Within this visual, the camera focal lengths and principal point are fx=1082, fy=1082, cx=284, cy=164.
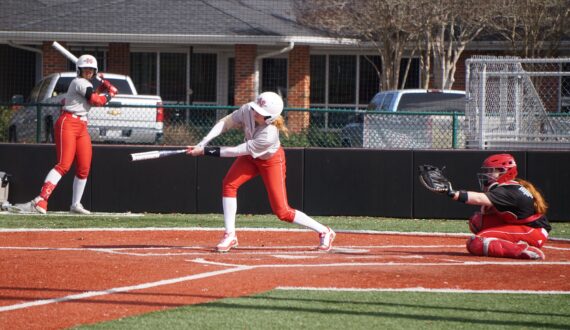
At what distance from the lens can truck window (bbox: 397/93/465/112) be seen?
21830 millimetres

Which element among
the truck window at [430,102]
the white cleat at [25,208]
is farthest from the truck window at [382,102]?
the white cleat at [25,208]

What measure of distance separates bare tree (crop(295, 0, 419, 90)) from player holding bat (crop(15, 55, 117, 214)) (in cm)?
1335

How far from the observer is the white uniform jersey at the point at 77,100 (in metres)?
14.8

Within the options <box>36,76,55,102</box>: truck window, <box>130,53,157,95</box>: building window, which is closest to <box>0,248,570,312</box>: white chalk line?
<box>36,76,55,102</box>: truck window

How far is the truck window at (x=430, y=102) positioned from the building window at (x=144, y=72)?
10.9 metres

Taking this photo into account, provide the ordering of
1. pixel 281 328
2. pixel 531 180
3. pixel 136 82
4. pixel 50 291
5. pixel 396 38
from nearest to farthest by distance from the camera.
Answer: pixel 281 328
pixel 50 291
pixel 531 180
pixel 396 38
pixel 136 82

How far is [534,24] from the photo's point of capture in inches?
1065

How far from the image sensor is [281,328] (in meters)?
7.08

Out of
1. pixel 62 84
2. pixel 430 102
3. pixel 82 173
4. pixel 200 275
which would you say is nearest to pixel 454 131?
pixel 430 102

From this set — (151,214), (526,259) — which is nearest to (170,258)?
(526,259)

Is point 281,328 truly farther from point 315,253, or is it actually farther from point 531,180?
point 531,180

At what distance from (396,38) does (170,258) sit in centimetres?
1892

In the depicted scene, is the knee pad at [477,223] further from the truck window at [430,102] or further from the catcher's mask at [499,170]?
the truck window at [430,102]

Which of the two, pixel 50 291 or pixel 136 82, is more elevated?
pixel 136 82
